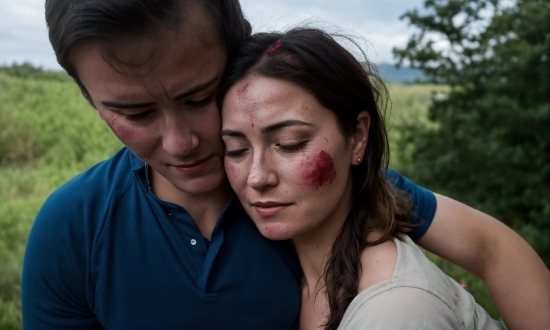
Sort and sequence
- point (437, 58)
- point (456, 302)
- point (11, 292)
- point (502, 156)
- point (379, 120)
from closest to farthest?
1. point (456, 302)
2. point (379, 120)
3. point (11, 292)
4. point (502, 156)
5. point (437, 58)

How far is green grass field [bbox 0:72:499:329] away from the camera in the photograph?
4504 millimetres

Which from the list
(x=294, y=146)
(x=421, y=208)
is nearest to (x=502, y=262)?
(x=421, y=208)

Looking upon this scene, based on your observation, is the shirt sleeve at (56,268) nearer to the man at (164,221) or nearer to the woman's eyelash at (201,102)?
the man at (164,221)

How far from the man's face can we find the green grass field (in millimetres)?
2725

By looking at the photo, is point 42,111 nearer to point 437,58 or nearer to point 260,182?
point 437,58

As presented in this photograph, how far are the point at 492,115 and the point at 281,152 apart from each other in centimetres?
308

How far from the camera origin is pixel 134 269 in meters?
1.98

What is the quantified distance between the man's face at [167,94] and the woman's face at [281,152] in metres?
0.08

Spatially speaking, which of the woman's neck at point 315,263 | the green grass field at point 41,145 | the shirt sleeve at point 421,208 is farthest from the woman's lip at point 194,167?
the green grass field at point 41,145

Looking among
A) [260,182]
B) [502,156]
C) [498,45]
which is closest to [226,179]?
[260,182]

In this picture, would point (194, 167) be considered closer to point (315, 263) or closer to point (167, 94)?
point (167, 94)

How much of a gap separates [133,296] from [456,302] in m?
1.01

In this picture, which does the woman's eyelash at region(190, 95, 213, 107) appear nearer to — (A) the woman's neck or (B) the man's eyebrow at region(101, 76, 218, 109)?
(B) the man's eyebrow at region(101, 76, 218, 109)

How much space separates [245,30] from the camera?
2.06 meters
